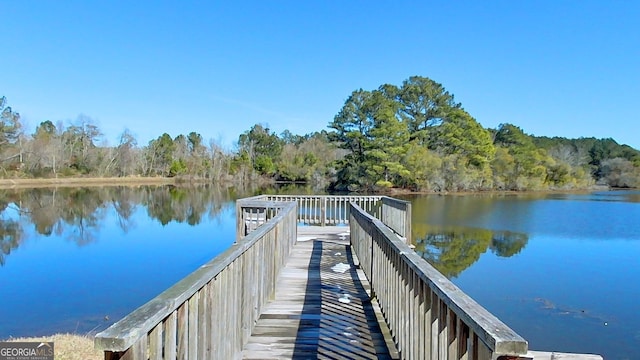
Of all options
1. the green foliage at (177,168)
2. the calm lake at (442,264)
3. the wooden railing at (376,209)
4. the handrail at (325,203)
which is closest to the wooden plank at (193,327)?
the calm lake at (442,264)

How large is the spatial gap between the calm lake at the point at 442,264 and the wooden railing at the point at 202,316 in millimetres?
5302

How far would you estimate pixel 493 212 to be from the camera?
24312 mm

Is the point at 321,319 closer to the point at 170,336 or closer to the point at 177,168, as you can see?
the point at 170,336

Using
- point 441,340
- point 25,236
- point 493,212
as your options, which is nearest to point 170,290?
point 441,340

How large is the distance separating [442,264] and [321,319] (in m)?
8.77

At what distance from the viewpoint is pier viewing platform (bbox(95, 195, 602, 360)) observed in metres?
1.36

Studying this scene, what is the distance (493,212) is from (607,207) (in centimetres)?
973

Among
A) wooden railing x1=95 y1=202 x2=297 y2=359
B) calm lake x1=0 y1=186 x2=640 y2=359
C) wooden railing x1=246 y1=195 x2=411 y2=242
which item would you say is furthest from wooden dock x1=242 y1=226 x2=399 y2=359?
calm lake x1=0 y1=186 x2=640 y2=359

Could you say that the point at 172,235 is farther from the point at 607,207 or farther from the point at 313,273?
the point at 607,207

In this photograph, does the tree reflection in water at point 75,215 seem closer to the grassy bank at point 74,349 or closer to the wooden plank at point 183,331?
the grassy bank at point 74,349

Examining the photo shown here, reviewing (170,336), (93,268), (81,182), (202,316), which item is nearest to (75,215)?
(93,268)

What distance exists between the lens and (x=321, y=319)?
3.94 metres

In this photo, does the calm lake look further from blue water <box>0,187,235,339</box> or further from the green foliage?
the green foliage

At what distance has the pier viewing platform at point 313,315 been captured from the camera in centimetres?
136
